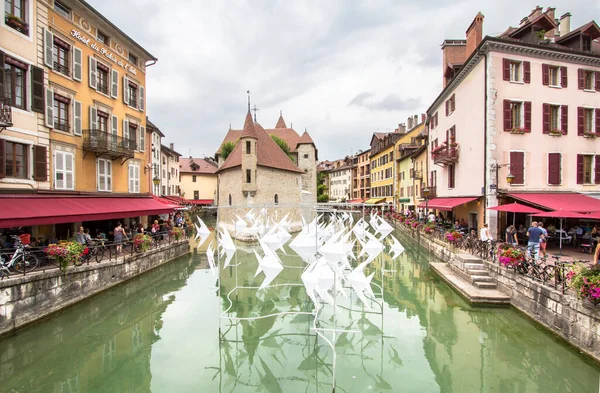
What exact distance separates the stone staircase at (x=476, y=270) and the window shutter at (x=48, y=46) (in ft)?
62.2

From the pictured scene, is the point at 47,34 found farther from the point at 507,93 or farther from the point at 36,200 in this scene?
the point at 507,93

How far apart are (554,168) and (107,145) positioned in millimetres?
22913

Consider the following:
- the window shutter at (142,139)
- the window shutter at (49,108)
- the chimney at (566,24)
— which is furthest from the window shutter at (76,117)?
the chimney at (566,24)

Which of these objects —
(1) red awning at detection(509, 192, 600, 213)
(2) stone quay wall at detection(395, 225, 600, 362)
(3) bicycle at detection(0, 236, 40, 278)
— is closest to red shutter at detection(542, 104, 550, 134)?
(1) red awning at detection(509, 192, 600, 213)

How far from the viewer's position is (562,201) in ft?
51.9

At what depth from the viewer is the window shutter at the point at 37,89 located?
41.3ft

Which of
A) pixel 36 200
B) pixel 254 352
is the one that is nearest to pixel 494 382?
pixel 254 352

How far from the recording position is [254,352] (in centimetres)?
855

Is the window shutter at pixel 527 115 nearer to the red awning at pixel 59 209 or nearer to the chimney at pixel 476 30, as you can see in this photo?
the chimney at pixel 476 30

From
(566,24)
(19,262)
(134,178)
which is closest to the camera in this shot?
(19,262)

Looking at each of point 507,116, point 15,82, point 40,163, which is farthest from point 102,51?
point 507,116

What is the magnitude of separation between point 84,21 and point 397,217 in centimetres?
3056

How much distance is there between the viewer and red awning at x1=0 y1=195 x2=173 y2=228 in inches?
408

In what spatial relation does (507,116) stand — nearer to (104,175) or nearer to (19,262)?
(104,175)
